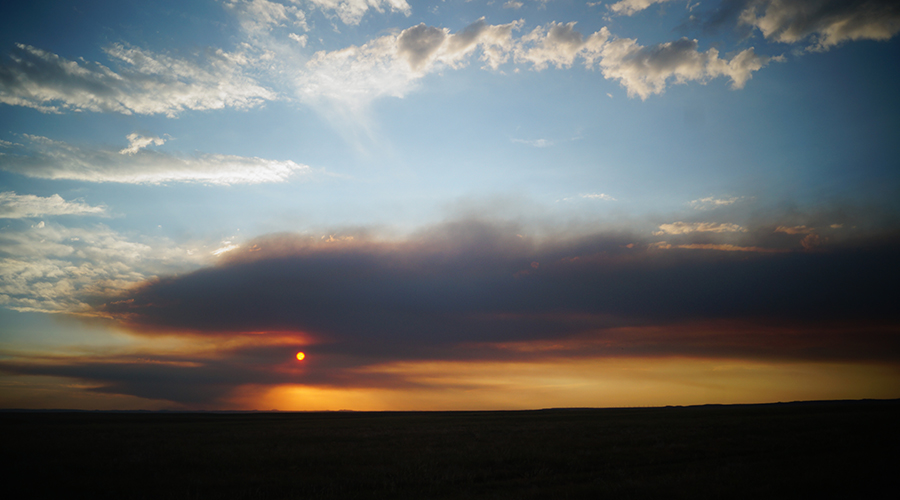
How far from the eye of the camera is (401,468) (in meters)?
17.0

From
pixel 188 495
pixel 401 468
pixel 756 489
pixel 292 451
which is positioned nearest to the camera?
pixel 756 489

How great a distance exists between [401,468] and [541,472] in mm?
5737

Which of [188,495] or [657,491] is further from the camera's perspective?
[188,495]

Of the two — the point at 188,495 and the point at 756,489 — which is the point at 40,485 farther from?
the point at 756,489

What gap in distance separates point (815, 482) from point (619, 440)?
14.4 meters

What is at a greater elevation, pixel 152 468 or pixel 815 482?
pixel 815 482

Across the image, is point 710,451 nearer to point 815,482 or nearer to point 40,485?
point 815,482

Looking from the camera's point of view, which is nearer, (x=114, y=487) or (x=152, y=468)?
(x=114, y=487)

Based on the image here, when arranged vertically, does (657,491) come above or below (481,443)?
above

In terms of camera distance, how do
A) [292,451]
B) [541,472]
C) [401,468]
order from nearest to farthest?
[541,472]
[401,468]
[292,451]

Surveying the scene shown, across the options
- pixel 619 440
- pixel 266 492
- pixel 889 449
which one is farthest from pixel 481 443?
pixel 889 449

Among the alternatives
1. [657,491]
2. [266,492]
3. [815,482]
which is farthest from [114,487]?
[815,482]

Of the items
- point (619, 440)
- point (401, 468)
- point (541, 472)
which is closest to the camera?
point (541, 472)

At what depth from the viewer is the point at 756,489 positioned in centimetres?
1162
